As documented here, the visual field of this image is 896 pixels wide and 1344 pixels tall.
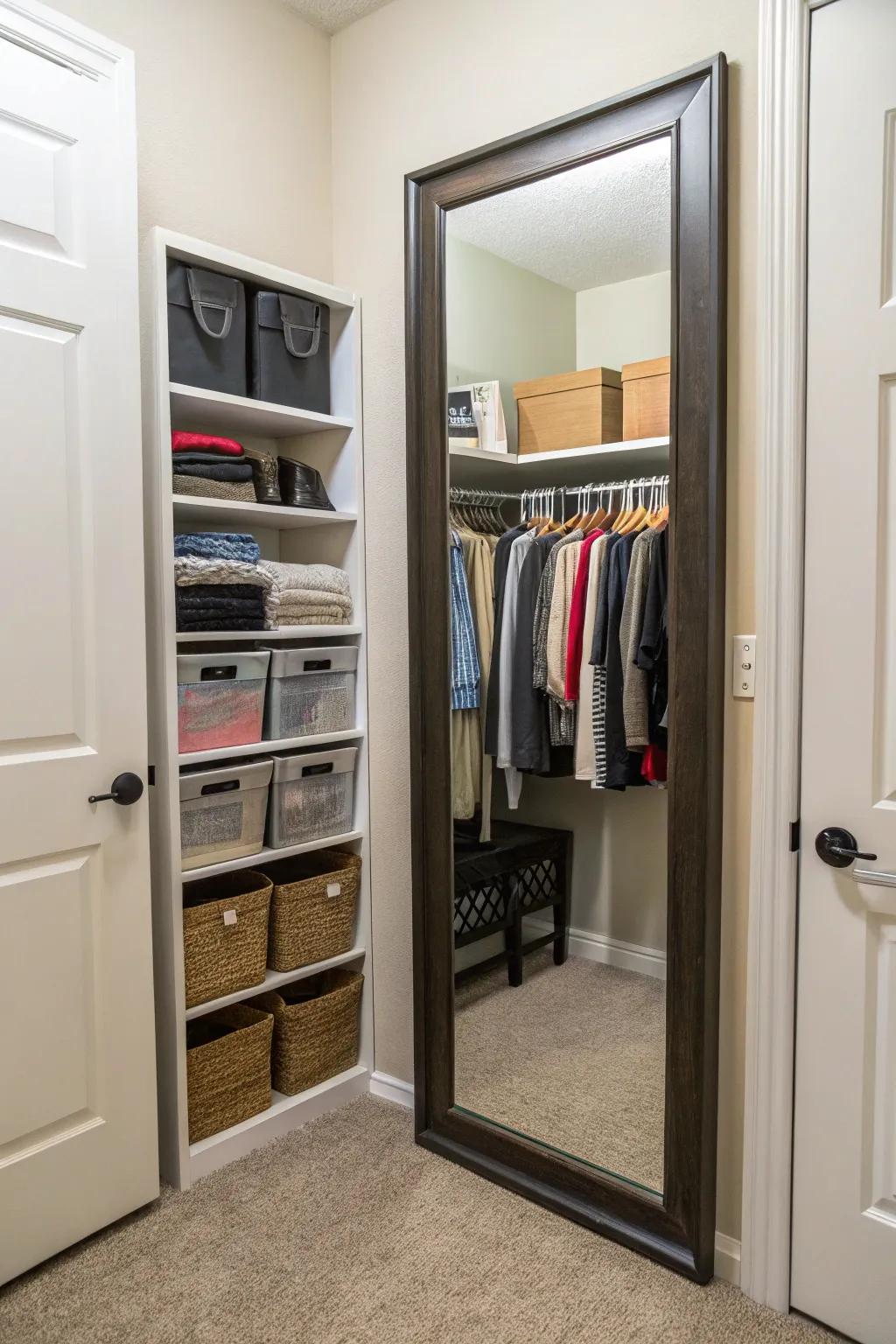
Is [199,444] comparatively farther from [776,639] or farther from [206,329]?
[776,639]

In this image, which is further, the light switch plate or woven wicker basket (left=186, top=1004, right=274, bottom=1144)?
woven wicker basket (left=186, top=1004, right=274, bottom=1144)

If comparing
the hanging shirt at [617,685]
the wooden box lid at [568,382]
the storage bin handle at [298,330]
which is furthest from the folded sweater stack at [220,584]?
the hanging shirt at [617,685]

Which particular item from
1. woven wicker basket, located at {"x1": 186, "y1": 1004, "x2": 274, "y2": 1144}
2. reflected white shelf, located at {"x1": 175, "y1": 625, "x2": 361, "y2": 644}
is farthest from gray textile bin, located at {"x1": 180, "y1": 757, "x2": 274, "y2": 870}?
woven wicker basket, located at {"x1": 186, "y1": 1004, "x2": 274, "y2": 1144}

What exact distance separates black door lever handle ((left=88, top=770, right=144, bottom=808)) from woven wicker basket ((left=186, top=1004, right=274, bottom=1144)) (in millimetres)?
647

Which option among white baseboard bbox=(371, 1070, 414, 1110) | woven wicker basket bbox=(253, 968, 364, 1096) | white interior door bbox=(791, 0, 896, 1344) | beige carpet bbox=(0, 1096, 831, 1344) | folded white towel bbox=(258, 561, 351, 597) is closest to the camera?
white interior door bbox=(791, 0, 896, 1344)

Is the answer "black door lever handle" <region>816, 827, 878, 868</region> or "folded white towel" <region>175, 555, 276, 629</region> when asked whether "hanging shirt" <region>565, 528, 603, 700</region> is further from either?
"folded white towel" <region>175, 555, 276, 629</region>

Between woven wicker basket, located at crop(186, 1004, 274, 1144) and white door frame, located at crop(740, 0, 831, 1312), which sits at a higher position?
white door frame, located at crop(740, 0, 831, 1312)

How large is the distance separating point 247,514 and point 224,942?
103 centimetres

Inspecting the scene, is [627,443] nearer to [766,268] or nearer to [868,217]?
[766,268]

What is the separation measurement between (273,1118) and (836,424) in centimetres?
202

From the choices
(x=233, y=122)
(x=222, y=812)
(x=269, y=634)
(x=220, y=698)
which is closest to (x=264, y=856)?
(x=222, y=812)

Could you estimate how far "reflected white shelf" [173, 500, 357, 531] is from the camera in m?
2.16

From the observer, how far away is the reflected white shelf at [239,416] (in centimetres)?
215

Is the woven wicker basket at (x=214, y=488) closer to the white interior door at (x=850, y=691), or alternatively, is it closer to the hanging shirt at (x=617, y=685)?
the hanging shirt at (x=617, y=685)
